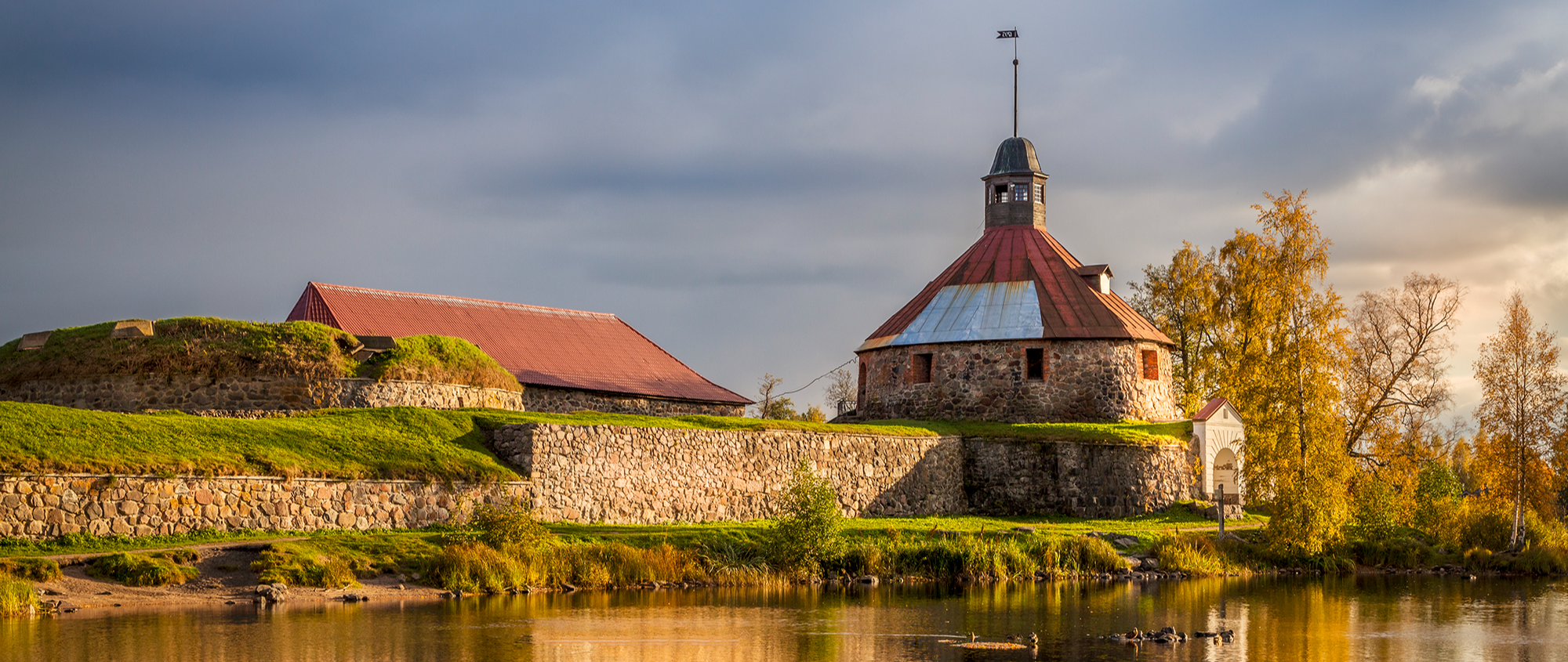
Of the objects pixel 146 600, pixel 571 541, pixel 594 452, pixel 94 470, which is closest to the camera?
pixel 146 600

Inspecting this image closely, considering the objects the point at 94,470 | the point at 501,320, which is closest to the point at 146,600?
the point at 94,470

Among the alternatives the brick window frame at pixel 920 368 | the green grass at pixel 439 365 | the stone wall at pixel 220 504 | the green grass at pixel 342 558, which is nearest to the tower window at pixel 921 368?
the brick window frame at pixel 920 368

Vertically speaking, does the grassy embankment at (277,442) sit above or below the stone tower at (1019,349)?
below

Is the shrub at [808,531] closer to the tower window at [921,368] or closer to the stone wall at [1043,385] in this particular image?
the stone wall at [1043,385]

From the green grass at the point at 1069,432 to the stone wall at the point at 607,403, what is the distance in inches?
239

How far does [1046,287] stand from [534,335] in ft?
54.2

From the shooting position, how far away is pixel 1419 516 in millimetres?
35719

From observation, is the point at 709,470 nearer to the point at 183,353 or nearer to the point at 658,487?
the point at 658,487

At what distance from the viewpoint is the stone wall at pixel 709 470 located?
98.6 ft

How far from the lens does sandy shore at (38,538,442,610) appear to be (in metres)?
20.2

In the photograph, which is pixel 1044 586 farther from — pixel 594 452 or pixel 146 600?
pixel 146 600

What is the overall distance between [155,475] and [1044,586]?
52.6 feet

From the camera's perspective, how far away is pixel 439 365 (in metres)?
34.1

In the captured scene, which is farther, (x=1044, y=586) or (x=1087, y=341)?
(x=1087, y=341)
